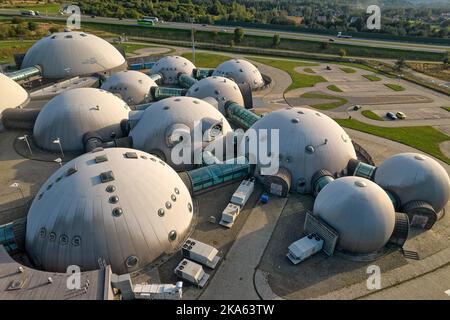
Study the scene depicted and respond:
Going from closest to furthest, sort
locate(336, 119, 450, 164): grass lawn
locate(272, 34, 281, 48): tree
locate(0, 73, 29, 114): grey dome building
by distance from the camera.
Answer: locate(336, 119, 450, 164): grass lawn < locate(0, 73, 29, 114): grey dome building < locate(272, 34, 281, 48): tree

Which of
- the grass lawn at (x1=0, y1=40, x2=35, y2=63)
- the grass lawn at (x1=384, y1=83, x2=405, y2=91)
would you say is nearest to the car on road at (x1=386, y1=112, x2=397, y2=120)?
the grass lawn at (x1=384, y1=83, x2=405, y2=91)

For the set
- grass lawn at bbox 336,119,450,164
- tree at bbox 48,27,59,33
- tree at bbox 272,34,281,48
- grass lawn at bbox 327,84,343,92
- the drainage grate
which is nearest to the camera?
the drainage grate

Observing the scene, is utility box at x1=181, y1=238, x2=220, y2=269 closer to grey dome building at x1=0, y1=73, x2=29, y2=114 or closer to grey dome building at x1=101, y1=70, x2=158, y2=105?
grey dome building at x1=101, y1=70, x2=158, y2=105

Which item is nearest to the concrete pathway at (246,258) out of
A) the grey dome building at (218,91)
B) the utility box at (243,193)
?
the utility box at (243,193)

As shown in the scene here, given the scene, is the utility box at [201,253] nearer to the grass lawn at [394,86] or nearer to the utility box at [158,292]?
the utility box at [158,292]

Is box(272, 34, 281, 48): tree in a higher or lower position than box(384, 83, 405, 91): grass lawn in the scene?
higher

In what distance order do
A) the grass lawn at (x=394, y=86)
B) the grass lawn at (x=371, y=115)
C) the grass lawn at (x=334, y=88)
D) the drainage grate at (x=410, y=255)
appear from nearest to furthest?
the drainage grate at (x=410, y=255) < the grass lawn at (x=371, y=115) < the grass lawn at (x=334, y=88) < the grass lawn at (x=394, y=86)

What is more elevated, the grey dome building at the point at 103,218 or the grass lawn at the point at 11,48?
the grass lawn at the point at 11,48

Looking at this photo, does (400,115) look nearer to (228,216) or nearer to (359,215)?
(359,215)
